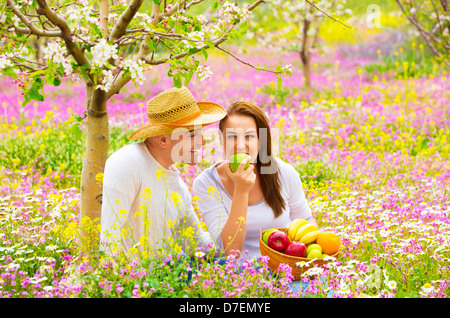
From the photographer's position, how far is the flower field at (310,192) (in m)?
2.81

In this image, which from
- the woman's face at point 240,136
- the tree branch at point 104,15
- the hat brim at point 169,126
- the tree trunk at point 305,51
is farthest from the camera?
the tree trunk at point 305,51

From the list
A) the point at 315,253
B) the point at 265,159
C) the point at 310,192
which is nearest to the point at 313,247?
the point at 315,253

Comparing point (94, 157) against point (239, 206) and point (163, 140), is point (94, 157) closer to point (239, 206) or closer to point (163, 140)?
point (163, 140)

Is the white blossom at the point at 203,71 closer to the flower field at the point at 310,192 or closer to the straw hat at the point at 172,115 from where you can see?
the straw hat at the point at 172,115

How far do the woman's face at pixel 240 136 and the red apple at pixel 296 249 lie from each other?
0.80 m

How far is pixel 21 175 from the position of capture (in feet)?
20.5

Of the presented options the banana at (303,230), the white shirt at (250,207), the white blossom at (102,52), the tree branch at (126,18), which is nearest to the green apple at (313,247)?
the banana at (303,230)

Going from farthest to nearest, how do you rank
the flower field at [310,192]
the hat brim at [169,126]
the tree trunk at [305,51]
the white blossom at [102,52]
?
the tree trunk at [305,51] → the hat brim at [169,126] → the flower field at [310,192] → the white blossom at [102,52]

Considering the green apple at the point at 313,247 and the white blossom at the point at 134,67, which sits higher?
the white blossom at the point at 134,67

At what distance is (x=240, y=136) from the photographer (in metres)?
3.57

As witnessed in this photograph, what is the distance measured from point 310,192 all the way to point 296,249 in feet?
8.84

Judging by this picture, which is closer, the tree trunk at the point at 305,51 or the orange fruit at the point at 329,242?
the orange fruit at the point at 329,242

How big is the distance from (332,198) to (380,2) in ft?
71.4

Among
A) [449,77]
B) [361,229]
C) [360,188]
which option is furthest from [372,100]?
[361,229]
